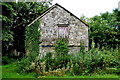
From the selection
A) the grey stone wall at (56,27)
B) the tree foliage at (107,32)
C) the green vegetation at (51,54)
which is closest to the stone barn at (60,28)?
the grey stone wall at (56,27)

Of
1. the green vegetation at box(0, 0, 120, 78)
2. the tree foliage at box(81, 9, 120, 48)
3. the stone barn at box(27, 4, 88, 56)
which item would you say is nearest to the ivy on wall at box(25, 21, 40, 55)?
the green vegetation at box(0, 0, 120, 78)

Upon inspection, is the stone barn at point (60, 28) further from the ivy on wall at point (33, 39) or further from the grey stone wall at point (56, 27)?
the ivy on wall at point (33, 39)

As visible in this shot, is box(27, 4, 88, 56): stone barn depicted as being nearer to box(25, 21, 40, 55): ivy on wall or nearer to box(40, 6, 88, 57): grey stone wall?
box(40, 6, 88, 57): grey stone wall

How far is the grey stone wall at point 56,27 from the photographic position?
19516 mm

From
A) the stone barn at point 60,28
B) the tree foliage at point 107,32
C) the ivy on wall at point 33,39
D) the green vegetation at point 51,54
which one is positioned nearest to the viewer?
the green vegetation at point 51,54

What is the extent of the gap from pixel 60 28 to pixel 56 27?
0.48 m

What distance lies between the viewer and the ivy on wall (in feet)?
62.2

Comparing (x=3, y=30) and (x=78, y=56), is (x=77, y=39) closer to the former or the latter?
(x=78, y=56)

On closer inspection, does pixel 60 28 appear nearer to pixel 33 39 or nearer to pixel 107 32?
pixel 33 39

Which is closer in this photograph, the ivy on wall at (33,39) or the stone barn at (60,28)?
the ivy on wall at (33,39)

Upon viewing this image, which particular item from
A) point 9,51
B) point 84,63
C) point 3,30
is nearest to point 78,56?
point 84,63

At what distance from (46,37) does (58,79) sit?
31.5 ft

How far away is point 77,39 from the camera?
1953 cm

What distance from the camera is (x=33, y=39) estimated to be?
1909cm
